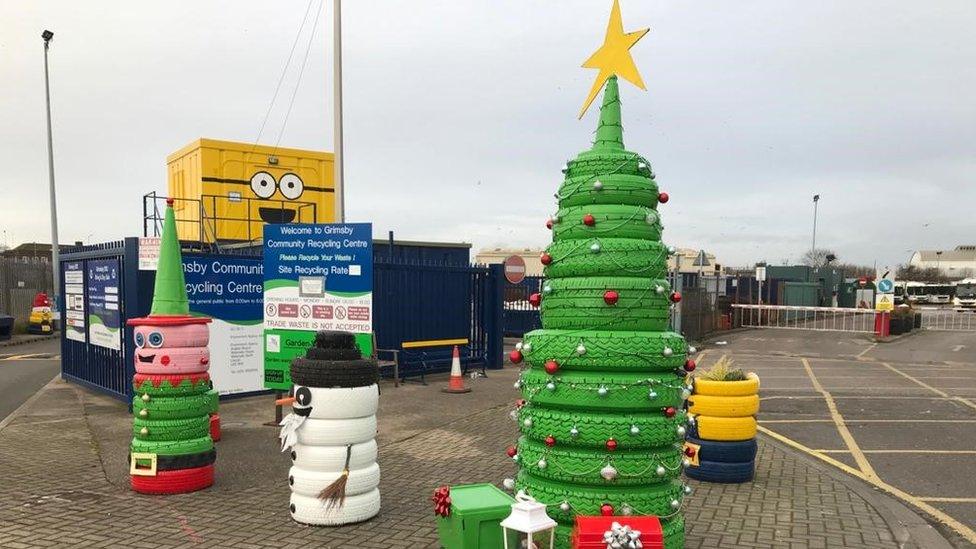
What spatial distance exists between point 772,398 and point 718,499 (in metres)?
6.99

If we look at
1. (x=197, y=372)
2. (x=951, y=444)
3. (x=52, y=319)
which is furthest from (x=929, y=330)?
(x=52, y=319)

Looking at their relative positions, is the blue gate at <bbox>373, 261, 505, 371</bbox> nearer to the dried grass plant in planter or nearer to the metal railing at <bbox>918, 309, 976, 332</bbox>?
the dried grass plant in planter

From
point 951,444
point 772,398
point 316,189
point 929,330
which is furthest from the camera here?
point 929,330

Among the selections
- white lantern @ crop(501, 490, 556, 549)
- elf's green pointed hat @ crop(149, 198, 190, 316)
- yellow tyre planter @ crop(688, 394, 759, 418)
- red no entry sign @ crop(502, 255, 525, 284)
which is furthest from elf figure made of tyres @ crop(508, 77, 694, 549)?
red no entry sign @ crop(502, 255, 525, 284)

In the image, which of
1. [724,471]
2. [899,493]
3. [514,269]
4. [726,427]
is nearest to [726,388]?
[726,427]

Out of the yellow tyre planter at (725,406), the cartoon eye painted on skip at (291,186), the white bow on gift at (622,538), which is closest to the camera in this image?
the white bow on gift at (622,538)

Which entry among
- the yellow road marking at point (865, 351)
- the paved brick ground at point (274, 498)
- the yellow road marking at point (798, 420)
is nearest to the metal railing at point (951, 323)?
the yellow road marking at point (865, 351)

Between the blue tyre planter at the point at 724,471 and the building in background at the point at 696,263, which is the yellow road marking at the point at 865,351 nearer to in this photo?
the building in background at the point at 696,263

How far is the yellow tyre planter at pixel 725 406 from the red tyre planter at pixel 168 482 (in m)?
5.10

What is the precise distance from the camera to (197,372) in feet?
22.0

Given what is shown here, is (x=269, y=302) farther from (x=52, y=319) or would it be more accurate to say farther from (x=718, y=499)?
(x=52, y=319)

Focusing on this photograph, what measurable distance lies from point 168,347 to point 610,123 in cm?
490

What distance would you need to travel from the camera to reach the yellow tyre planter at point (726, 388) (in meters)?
6.71

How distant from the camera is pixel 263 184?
48.5 feet
